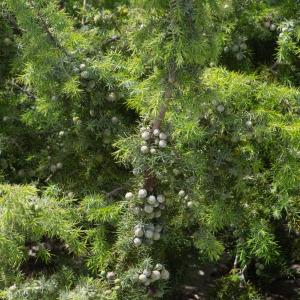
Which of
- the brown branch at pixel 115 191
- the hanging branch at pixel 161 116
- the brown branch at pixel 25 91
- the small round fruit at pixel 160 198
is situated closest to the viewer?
the hanging branch at pixel 161 116

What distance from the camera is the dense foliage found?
159cm

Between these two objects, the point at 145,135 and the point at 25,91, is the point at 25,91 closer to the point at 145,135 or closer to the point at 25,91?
the point at 25,91

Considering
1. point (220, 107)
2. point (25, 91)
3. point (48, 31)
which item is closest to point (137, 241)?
point (220, 107)

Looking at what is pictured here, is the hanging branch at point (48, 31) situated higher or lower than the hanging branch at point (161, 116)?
higher

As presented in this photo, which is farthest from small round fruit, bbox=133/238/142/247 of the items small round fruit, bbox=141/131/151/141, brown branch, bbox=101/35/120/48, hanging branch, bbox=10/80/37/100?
brown branch, bbox=101/35/120/48

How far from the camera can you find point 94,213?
179 cm

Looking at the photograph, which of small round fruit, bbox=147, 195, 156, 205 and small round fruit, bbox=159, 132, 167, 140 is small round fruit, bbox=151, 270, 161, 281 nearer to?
small round fruit, bbox=147, 195, 156, 205

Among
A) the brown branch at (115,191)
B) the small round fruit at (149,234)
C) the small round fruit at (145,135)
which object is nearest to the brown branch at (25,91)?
the brown branch at (115,191)

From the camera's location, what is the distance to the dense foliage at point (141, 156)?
159 cm

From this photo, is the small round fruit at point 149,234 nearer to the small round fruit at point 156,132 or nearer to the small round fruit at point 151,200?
the small round fruit at point 151,200

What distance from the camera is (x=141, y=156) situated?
1.69m

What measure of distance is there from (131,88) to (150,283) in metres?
0.68

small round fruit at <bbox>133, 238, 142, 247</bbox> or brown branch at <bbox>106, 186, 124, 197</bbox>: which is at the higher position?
brown branch at <bbox>106, 186, 124, 197</bbox>

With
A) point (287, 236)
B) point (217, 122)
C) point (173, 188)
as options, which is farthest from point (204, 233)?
point (287, 236)
